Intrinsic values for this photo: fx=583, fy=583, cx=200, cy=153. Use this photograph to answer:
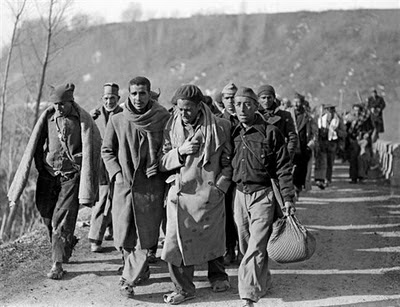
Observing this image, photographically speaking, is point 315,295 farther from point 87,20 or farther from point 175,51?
point 175,51

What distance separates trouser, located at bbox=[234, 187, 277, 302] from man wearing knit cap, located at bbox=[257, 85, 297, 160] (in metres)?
1.23

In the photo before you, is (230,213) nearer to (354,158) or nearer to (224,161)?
(224,161)

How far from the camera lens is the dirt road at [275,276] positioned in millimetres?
5824

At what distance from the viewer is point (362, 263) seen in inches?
287

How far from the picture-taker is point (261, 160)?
5531 millimetres

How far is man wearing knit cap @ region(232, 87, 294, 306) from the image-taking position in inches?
213

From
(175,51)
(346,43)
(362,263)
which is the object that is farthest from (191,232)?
(175,51)

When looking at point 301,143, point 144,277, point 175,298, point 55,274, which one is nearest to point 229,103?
point 144,277

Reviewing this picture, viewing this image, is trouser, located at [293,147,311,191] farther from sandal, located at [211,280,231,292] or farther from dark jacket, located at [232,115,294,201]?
dark jacket, located at [232,115,294,201]

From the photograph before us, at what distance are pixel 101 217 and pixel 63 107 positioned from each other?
5.78 feet

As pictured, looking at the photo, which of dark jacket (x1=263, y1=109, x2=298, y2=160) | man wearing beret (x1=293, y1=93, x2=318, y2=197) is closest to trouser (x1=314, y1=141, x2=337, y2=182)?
man wearing beret (x1=293, y1=93, x2=318, y2=197)

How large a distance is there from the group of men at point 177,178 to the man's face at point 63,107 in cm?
1

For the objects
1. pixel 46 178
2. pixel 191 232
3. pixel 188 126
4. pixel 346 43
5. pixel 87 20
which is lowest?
pixel 191 232

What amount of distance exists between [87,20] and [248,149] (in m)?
15.1
